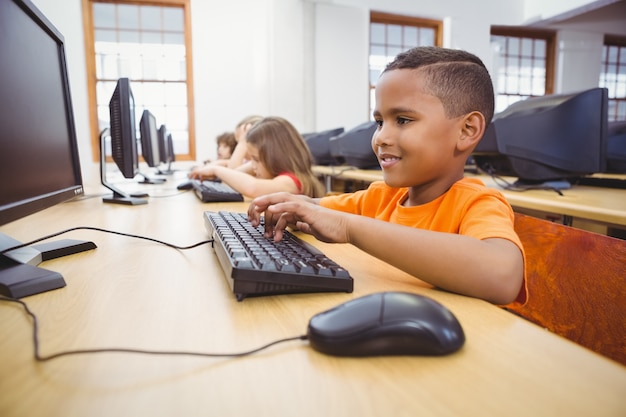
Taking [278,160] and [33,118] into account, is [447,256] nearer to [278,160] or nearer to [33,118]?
[33,118]

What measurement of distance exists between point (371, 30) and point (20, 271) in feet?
19.7

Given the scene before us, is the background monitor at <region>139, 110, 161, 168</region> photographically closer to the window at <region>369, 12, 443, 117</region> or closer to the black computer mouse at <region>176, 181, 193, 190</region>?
the black computer mouse at <region>176, 181, 193, 190</region>

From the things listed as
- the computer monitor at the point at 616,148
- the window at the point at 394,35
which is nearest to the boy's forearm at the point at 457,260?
the computer monitor at the point at 616,148

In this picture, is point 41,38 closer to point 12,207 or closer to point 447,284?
point 12,207

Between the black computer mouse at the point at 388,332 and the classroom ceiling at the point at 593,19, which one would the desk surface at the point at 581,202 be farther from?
the classroom ceiling at the point at 593,19

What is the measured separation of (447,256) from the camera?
1.84ft

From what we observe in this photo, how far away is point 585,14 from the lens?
5.94 metres

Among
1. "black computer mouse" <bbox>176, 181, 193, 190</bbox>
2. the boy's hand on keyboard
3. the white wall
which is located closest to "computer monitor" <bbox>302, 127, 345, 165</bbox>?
the white wall

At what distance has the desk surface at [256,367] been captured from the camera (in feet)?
1.01

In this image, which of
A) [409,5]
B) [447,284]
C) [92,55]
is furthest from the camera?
[409,5]

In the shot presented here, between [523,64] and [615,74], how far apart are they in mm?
1789

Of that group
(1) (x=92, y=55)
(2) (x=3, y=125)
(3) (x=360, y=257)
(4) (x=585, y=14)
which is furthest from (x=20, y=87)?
(4) (x=585, y=14)

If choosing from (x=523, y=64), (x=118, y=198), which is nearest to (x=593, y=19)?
(x=523, y=64)

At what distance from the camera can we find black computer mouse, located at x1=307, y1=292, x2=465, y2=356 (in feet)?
1.23
